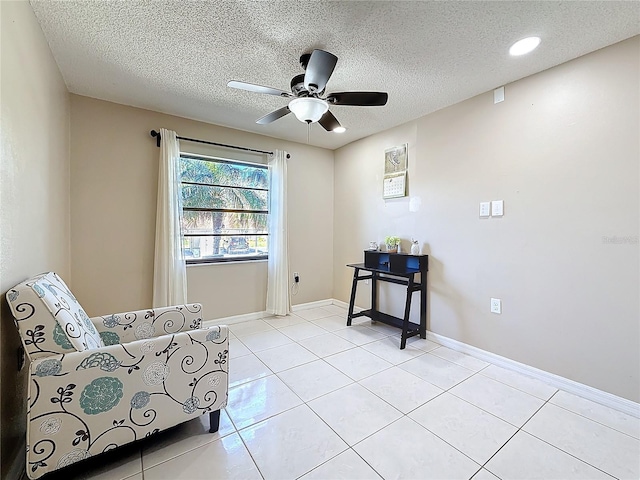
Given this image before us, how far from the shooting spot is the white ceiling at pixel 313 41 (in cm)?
159

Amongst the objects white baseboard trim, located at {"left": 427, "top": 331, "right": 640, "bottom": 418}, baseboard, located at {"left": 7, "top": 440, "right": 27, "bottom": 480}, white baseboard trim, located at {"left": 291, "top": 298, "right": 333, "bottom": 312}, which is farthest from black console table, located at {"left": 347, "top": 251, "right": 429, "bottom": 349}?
baseboard, located at {"left": 7, "top": 440, "right": 27, "bottom": 480}

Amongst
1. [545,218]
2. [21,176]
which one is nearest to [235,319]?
[21,176]

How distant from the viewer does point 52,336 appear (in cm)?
125

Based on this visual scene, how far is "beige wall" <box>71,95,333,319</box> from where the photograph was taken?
2.66 metres

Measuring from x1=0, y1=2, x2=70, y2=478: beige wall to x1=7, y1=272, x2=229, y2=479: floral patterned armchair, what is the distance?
7.6 inches

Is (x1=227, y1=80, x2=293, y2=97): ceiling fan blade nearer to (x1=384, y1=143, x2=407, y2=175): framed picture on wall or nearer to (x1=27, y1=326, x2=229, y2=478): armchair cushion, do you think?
(x1=27, y1=326, x2=229, y2=478): armchair cushion

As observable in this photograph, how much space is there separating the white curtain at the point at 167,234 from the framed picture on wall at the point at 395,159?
2.42 m

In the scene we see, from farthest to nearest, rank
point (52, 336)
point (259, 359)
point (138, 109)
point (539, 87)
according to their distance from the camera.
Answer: point (138, 109)
point (259, 359)
point (539, 87)
point (52, 336)

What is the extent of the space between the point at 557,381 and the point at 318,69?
9.08 ft

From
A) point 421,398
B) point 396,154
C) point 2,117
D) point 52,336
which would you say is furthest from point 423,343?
point 2,117

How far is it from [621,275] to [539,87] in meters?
1.48

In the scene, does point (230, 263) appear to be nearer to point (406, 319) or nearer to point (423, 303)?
point (406, 319)

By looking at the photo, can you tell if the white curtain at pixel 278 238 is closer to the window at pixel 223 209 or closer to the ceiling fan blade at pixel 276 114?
the window at pixel 223 209

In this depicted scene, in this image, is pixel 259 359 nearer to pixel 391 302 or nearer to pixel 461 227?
pixel 391 302
